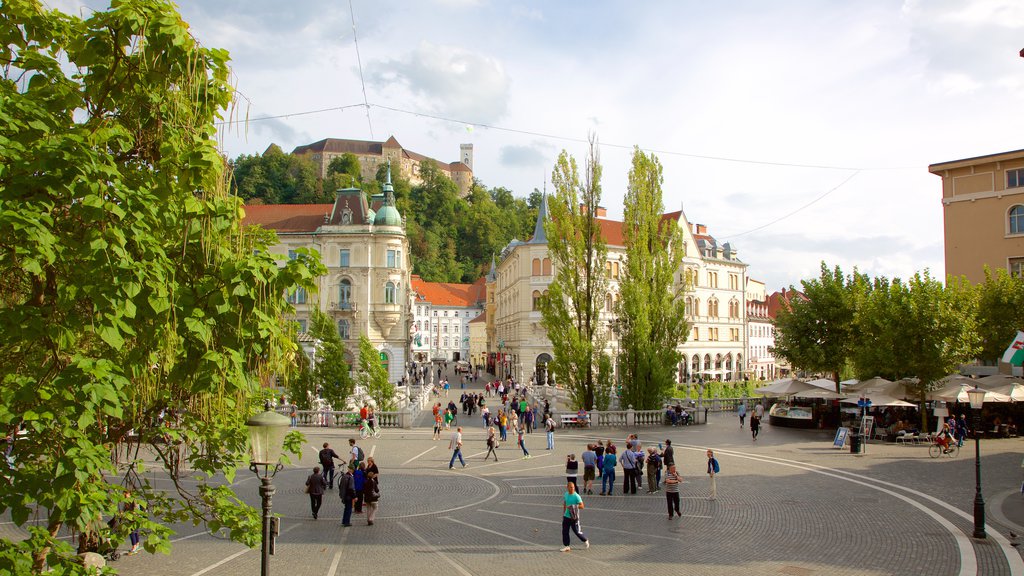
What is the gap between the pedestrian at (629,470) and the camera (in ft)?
61.4

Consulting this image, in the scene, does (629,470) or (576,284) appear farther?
(576,284)

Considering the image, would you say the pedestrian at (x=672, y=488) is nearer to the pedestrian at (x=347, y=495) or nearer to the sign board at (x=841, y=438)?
the pedestrian at (x=347, y=495)

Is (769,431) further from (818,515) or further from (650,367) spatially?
(818,515)

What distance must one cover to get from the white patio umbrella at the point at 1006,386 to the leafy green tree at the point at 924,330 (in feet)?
4.23

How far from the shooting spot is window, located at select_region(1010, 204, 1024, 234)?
37.3 metres

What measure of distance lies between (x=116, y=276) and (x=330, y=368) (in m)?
28.4

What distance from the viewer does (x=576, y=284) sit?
36125mm

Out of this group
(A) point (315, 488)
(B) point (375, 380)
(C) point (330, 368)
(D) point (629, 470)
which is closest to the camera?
(A) point (315, 488)

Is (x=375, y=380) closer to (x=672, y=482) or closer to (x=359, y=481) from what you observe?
(x=359, y=481)

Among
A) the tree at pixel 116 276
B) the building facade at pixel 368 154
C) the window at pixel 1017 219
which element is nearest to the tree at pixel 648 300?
the window at pixel 1017 219

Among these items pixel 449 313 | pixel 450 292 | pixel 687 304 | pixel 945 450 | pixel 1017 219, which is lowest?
pixel 945 450

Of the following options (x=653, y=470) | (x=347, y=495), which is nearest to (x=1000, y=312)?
(x=653, y=470)

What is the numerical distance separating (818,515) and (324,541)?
11.1m

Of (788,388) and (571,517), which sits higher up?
(788,388)
